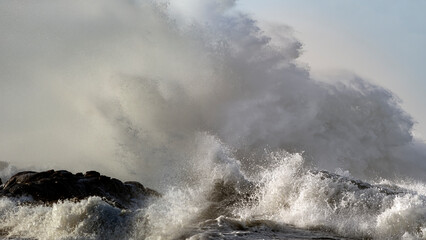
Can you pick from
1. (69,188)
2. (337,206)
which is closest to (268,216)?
(337,206)

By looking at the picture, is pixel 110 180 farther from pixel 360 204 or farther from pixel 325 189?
pixel 360 204

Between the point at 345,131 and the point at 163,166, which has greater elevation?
the point at 345,131

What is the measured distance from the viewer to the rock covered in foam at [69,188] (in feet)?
46.3

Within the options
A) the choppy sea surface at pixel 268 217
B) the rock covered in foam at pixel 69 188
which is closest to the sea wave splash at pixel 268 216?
the choppy sea surface at pixel 268 217

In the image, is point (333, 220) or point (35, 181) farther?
point (35, 181)

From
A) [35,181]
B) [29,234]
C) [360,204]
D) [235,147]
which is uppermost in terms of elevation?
[235,147]

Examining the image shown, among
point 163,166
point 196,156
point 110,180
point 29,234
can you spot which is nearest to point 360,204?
point 29,234

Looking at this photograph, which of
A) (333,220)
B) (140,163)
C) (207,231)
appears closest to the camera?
(207,231)

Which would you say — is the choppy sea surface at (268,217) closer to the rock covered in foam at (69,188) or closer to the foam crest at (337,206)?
the foam crest at (337,206)

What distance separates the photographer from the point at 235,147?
91.4ft

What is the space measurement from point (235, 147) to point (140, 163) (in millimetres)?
6553

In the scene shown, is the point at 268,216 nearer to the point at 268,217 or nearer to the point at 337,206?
the point at 268,217

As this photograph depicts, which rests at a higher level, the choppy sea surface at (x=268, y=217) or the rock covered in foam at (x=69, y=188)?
the rock covered in foam at (x=69, y=188)

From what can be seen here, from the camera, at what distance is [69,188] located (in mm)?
14828
